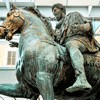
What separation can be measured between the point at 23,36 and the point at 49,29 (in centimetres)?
33

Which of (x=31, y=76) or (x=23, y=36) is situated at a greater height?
(x=23, y=36)

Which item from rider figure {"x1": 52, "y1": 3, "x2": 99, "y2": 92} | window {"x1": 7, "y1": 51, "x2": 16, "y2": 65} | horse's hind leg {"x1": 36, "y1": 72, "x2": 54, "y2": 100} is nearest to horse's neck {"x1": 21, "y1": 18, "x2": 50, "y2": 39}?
rider figure {"x1": 52, "y1": 3, "x2": 99, "y2": 92}

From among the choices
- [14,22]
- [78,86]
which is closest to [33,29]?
[14,22]

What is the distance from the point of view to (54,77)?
364 centimetres

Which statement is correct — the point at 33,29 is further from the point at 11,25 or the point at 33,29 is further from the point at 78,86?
the point at 78,86

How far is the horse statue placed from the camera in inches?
141

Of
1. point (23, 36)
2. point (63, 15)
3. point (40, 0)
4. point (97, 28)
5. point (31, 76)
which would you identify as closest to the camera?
point (31, 76)

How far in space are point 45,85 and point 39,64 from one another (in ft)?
0.76

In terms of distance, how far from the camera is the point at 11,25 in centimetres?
388

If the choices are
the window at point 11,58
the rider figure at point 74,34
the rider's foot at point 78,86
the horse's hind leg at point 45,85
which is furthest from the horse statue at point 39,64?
the window at point 11,58

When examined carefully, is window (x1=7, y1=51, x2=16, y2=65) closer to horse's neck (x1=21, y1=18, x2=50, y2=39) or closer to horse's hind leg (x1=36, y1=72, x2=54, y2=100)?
horse's neck (x1=21, y1=18, x2=50, y2=39)

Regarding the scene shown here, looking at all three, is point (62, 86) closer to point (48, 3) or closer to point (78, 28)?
point (78, 28)

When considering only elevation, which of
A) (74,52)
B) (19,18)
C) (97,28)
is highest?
(19,18)

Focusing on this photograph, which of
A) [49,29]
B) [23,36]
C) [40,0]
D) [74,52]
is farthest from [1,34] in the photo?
[40,0]
